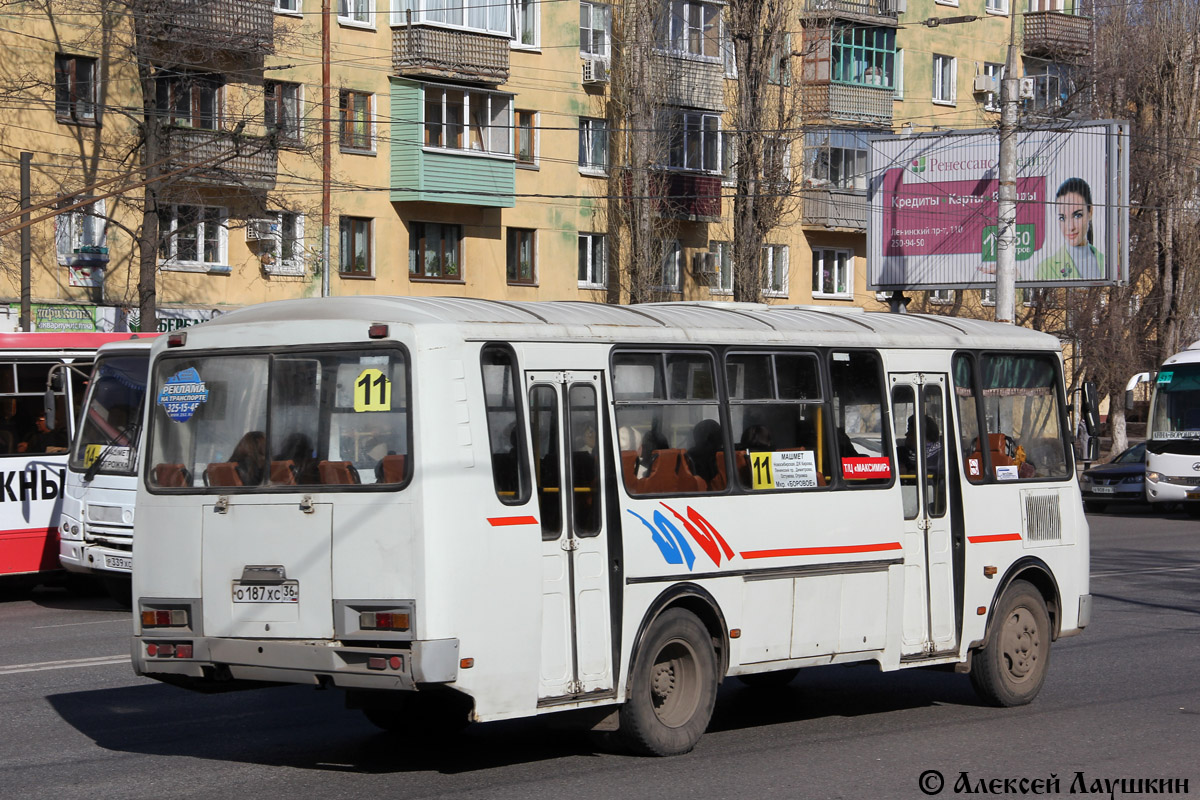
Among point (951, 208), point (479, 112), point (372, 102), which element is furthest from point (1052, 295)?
point (372, 102)

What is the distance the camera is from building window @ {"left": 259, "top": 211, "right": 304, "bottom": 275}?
35375 mm

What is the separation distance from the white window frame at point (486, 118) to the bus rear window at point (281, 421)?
30458 mm

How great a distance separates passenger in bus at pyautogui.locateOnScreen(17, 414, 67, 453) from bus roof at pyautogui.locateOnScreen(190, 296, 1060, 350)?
32.6ft

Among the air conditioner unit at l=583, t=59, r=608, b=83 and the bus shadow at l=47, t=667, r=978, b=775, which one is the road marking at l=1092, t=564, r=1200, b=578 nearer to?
the bus shadow at l=47, t=667, r=978, b=775

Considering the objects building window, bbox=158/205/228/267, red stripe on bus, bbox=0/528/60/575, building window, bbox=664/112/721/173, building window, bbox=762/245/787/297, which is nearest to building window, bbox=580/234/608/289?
building window, bbox=664/112/721/173

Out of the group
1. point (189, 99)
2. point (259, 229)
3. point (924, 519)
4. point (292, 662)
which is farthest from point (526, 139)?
point (292, 662)

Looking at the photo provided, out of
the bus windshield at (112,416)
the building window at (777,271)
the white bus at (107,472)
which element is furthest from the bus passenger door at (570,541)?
the building window at (777,271)

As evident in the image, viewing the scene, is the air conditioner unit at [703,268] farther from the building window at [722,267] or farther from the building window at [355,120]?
the building window at [355,120]

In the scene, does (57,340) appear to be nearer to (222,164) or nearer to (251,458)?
(251,458)

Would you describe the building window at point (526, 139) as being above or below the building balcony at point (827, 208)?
above

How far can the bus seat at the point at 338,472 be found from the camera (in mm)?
7902

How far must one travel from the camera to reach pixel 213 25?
33.1 meters

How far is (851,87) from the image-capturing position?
4878 centimetres

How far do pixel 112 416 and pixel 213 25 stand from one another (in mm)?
18049
